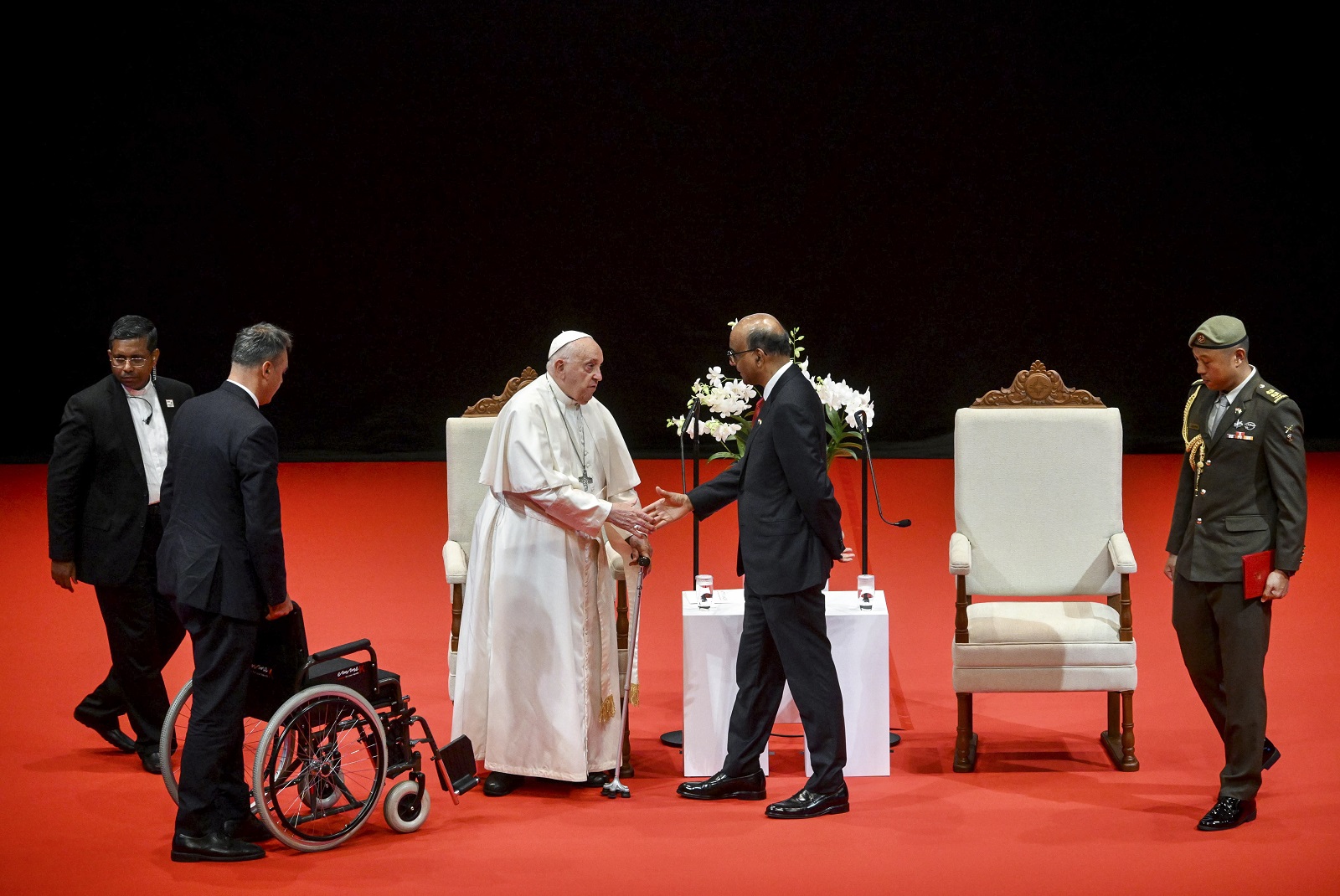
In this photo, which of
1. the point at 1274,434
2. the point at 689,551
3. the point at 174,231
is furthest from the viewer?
the point at 174,231

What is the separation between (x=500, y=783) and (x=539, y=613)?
0.54 metres

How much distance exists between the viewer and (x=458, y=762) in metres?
3.81

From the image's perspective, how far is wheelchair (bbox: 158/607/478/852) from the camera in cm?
344

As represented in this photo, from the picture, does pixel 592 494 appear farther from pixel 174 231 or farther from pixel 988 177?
pixel 174 231

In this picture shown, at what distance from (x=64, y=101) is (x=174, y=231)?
1316 millimetres

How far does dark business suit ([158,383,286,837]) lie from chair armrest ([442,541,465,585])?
3.56 feet

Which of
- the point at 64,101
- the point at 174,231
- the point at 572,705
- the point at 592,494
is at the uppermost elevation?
the point at 64,101

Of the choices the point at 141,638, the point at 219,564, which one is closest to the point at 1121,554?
the point at 219,564

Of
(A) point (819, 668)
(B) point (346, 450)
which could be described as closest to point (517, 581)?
(A) point (819, 668)

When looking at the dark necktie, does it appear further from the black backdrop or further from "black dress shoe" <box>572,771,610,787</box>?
the black backdrop

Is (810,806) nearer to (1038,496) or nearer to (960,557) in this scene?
(960,557)

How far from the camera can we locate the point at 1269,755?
399 centimetres

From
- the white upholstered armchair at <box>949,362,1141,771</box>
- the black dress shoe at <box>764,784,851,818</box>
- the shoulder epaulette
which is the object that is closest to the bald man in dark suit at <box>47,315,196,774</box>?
the black dress shoe at <box>764,784,851,818</box>

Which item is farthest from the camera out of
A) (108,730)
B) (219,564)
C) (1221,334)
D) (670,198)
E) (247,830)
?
(670,198)
